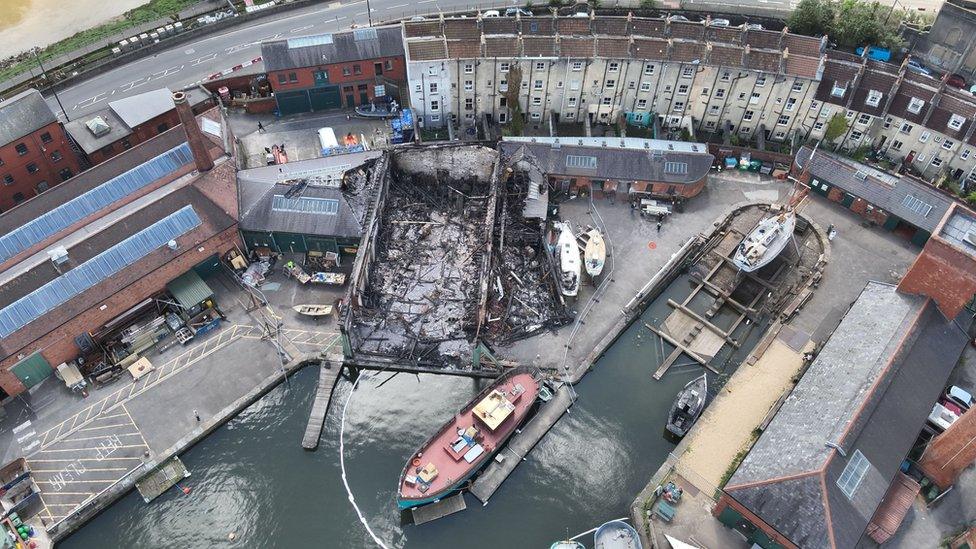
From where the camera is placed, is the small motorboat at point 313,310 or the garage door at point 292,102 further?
the garage door at point 292,102

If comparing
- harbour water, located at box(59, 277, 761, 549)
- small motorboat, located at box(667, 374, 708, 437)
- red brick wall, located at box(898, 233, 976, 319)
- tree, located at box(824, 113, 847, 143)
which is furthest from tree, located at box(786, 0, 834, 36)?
small motorboat, located at box(667, 374, 708, 437)

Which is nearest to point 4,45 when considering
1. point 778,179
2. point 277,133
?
point 277,133

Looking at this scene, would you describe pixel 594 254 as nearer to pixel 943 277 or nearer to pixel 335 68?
pixel 943 277

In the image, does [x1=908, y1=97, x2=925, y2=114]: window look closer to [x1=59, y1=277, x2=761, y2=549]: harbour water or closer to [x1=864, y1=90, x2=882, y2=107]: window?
[x1=864, y1=90, x2=882, y2=107]: window

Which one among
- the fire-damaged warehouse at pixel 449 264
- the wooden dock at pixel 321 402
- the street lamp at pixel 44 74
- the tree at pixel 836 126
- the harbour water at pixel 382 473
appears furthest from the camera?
the street lamp at pixel 44 74

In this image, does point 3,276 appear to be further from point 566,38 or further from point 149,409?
point 566,38

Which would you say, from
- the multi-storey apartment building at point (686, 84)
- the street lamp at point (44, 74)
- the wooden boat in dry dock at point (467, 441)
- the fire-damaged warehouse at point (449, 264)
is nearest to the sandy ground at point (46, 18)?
the street lamp at point (44, 74)

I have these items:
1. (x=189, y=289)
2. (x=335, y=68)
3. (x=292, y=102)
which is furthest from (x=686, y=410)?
(x=292, y=102)

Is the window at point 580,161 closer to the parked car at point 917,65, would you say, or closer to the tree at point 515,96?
the tree at point 515,96
